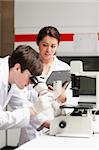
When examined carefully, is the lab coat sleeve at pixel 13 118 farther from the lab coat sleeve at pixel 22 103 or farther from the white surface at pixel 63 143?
the lab coat sleeve at pixel 22 103

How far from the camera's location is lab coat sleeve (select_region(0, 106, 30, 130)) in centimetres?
167

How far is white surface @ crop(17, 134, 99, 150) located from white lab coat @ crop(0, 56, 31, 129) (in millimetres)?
138

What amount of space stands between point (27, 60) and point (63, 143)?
1.62 feet

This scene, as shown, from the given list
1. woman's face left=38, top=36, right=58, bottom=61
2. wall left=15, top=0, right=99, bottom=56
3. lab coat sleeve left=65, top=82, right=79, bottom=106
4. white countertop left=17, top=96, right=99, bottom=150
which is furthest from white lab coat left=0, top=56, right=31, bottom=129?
wall left=15, top=0, right=99, bottom=56

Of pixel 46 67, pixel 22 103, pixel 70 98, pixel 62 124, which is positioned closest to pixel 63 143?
pixel 62 124

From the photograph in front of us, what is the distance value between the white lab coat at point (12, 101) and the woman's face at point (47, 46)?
541 mm

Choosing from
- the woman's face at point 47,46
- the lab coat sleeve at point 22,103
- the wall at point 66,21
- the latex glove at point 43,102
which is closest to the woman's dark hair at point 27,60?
the latex glove at point 43,102

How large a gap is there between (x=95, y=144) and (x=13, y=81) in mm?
598

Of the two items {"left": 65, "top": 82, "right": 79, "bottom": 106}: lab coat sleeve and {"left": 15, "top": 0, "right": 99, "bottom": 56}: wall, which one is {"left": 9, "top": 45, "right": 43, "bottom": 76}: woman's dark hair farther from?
{"left": 15, "top": 0, "right": 99, "bottom": 56}: wall

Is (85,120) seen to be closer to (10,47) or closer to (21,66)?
(21,66)

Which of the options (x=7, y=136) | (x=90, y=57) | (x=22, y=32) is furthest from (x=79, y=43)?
(x=7, y=136)

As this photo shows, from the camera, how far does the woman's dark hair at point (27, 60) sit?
1.78 metres

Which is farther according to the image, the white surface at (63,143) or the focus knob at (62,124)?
the focus knob at (62,124)

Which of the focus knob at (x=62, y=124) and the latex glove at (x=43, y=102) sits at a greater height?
the latex glove at (x=43, y=102)
